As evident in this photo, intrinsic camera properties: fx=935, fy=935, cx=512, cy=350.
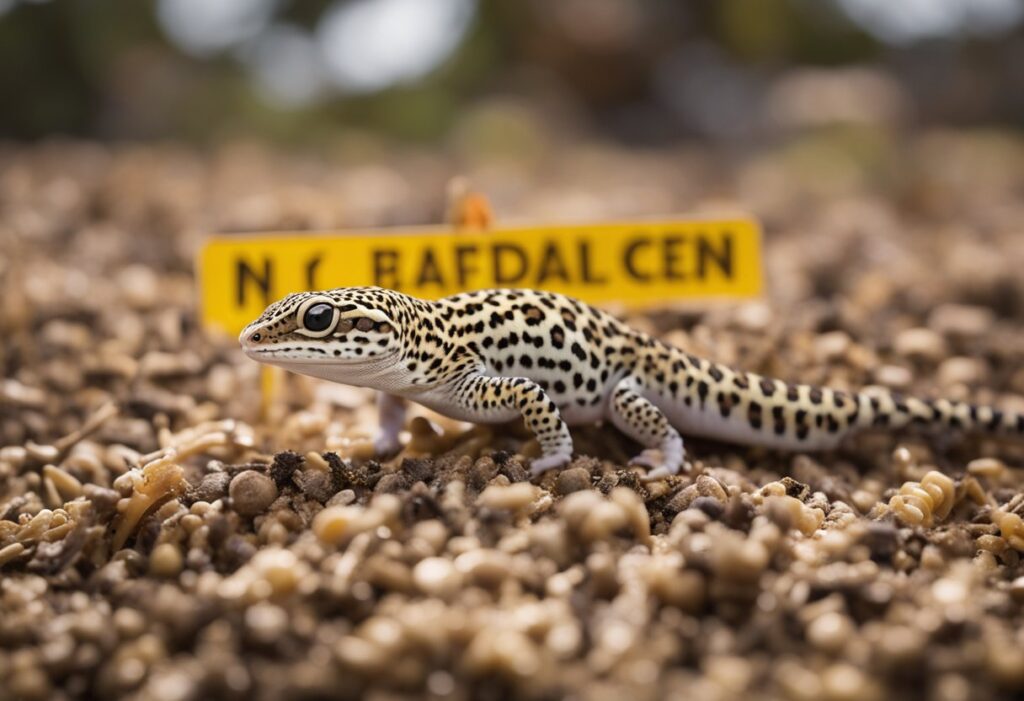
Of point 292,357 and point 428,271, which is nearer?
point 292,357

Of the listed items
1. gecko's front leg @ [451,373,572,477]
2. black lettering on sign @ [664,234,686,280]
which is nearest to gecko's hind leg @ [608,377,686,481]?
gecko's front leg @ [451,373,572,477]

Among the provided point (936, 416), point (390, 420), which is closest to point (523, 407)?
point (390, 420)

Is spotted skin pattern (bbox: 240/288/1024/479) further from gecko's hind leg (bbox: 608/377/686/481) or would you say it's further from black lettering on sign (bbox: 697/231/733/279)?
black lettering on sign (bbox: 697/231/733/279)

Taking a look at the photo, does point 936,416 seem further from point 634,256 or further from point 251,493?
point 251,493

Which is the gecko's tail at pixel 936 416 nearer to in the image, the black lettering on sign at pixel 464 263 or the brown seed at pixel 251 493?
the black lettering on sign at pixel 464 263

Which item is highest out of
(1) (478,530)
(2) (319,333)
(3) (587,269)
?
(3) (587,269)

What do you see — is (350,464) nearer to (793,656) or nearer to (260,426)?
(260,426)

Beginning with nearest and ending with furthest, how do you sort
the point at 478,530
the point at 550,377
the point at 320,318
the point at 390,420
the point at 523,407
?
the point at 478,530 → the point at 320,318 → the point at 523,407 → the point at 550,377 → the point at 390,420
